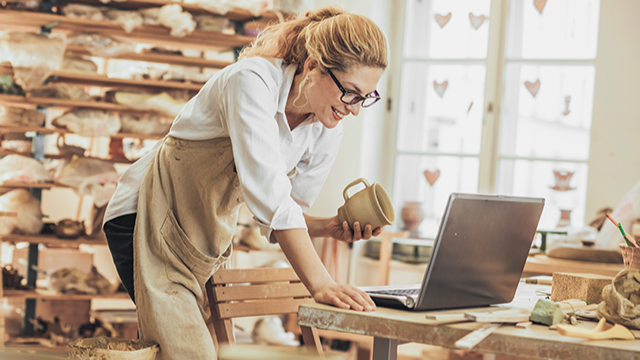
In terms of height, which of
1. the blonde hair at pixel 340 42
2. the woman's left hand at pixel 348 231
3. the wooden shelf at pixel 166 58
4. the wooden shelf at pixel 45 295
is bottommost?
the wooden shelf at pixel 45 295

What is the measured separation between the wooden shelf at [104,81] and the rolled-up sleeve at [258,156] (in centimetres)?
203

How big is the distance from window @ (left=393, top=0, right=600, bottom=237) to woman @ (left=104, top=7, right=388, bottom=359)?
Result: 241 centimetres

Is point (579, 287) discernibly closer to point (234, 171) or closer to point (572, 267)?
point (234, 171)

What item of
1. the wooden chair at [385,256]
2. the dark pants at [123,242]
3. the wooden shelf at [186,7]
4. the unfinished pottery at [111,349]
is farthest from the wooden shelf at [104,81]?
the unfinished pottery at [111,349]

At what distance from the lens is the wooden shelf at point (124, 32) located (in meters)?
3.11

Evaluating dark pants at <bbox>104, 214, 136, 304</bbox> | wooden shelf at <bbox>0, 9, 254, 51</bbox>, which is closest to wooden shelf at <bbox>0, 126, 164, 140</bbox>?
wooden shelf at <bbox>0, 9, 254, 51</bbox>

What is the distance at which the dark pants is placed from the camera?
4.87 feet

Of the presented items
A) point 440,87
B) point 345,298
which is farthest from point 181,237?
point 440,87

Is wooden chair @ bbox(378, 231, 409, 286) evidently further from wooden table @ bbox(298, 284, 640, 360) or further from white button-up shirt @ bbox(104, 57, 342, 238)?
wooden table @ bbox(298, 284, 640, 360)

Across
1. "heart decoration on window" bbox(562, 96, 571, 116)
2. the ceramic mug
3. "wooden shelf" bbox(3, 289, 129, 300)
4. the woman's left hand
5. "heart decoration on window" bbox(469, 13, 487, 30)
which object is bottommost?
"wooden shelf" bbox(3, 289, 129, 300)

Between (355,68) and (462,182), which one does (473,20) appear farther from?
(355,68)

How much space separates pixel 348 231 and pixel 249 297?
0.34 meters

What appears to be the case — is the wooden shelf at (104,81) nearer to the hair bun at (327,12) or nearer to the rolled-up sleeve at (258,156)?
the hair bun at (327,12)

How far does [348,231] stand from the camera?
1.45 meters
